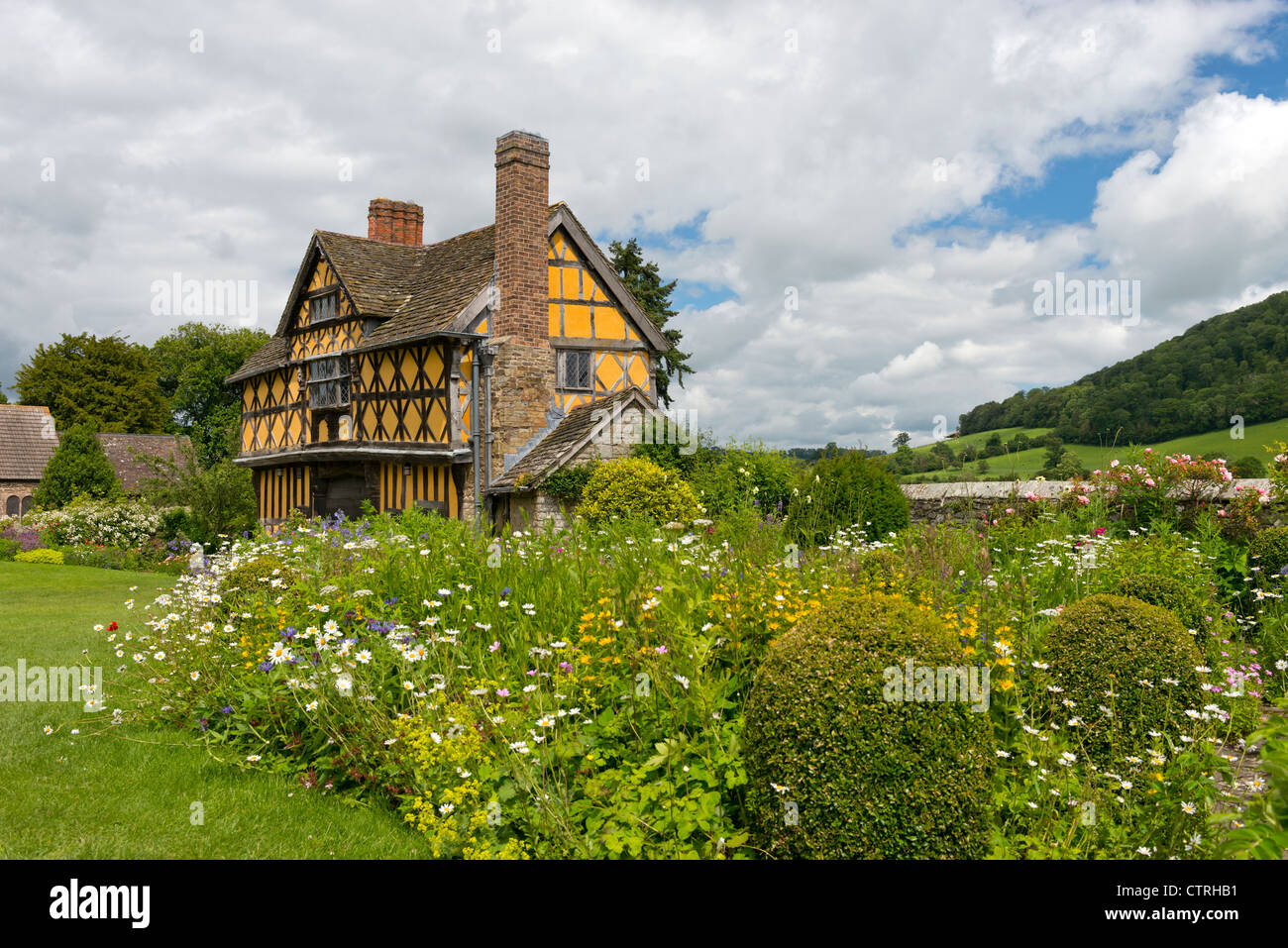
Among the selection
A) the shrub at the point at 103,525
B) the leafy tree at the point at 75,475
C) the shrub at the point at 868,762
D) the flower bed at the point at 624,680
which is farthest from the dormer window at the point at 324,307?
the shrub at the point at 868,762

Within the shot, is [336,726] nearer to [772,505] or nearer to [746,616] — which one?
[746,616]

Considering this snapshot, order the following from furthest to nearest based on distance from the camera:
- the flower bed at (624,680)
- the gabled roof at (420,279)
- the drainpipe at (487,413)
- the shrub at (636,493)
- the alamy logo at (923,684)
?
1. the gabled roof at (420,279)
2. the drainpipe at (487,413)
3. the shrub at (636,493)
4. the flower bed at (624,680)
5. the alamy logo at (923,684)

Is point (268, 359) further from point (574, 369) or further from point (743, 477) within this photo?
point (743, 477)

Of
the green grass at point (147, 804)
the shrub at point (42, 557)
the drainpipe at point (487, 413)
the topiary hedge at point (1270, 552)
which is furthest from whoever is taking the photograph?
the shrub at point (42, 557)

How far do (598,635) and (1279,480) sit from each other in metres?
8.36

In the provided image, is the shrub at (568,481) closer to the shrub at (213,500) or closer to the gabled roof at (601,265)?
the gabled roof at (601,265)

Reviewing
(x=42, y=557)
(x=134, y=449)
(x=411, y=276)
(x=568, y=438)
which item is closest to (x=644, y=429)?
(x=568, y=438)

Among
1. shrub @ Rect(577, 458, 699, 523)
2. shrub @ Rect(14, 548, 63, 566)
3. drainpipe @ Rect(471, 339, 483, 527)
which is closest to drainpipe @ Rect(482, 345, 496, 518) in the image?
drainpipe @ Rect(471, 339, 483, 527)

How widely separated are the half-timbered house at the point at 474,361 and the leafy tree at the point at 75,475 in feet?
45.2

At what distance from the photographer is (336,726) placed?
5617mm

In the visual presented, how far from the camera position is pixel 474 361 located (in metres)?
19.0

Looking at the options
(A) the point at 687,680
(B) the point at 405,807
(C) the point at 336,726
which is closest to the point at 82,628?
(C) the point at 336,726

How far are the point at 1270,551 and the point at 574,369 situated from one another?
47.8ft

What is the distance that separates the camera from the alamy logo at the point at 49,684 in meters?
7.55
